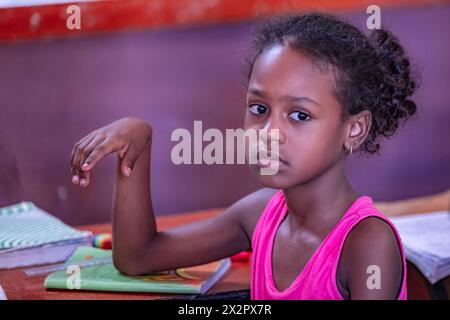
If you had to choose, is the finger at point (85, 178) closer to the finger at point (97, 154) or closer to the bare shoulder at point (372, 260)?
the finger at point (97, 154)

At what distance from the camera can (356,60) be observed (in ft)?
3.08

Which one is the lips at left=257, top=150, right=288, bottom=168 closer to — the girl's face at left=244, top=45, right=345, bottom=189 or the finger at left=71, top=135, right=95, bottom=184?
the girl's face at left=244, top=45, right=345, bottom=189

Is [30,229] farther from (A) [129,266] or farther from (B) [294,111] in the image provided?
(B) [294,111]

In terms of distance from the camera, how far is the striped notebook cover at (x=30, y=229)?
112cm

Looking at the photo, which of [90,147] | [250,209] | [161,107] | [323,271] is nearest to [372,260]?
[323,271]

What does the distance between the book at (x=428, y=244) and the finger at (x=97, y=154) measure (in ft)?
1.56

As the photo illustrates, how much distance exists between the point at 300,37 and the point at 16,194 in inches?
23.0

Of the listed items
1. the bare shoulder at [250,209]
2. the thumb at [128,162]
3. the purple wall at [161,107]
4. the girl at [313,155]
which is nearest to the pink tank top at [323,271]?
the girl at [313,155]

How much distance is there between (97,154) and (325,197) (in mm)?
319

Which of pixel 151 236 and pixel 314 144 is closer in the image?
pixel 314 144

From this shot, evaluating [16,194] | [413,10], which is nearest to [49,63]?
[16,194]

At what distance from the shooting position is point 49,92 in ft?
4.48

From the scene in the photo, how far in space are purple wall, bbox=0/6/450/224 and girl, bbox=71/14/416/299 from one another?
242mm

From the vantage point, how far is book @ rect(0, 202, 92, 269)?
3.64ft
